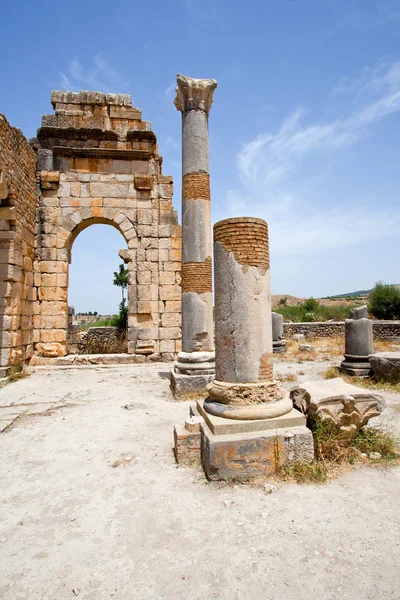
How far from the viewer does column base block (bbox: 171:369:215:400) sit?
6.11 m

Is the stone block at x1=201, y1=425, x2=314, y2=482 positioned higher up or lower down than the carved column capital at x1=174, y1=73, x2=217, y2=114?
lower down

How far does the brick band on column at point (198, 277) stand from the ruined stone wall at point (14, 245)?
4.09 metres

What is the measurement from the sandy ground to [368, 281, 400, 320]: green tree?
23.2 m

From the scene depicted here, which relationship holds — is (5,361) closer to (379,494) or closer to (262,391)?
(262,391)

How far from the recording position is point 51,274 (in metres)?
9.27

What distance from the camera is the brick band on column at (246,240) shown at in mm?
3715

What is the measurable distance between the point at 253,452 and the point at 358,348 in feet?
20.7

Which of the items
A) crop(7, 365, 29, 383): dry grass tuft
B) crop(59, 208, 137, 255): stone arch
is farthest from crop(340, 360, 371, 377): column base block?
crop(7, 365, 29, 383): dry grass tuft

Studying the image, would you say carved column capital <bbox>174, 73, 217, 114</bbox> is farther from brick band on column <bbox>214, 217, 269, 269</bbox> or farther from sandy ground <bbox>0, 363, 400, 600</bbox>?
sandy ground <bbox>0, 363, 400, 600</bbox>

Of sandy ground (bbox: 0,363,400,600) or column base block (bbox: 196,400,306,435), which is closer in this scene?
sandy ground (bbox: 0,363,400,600)

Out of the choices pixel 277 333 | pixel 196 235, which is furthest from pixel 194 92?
pixel 277 333

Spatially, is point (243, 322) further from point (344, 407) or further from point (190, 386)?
point (190, 386)

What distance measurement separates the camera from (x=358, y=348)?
28.0ft

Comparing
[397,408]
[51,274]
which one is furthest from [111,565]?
[51,274]
